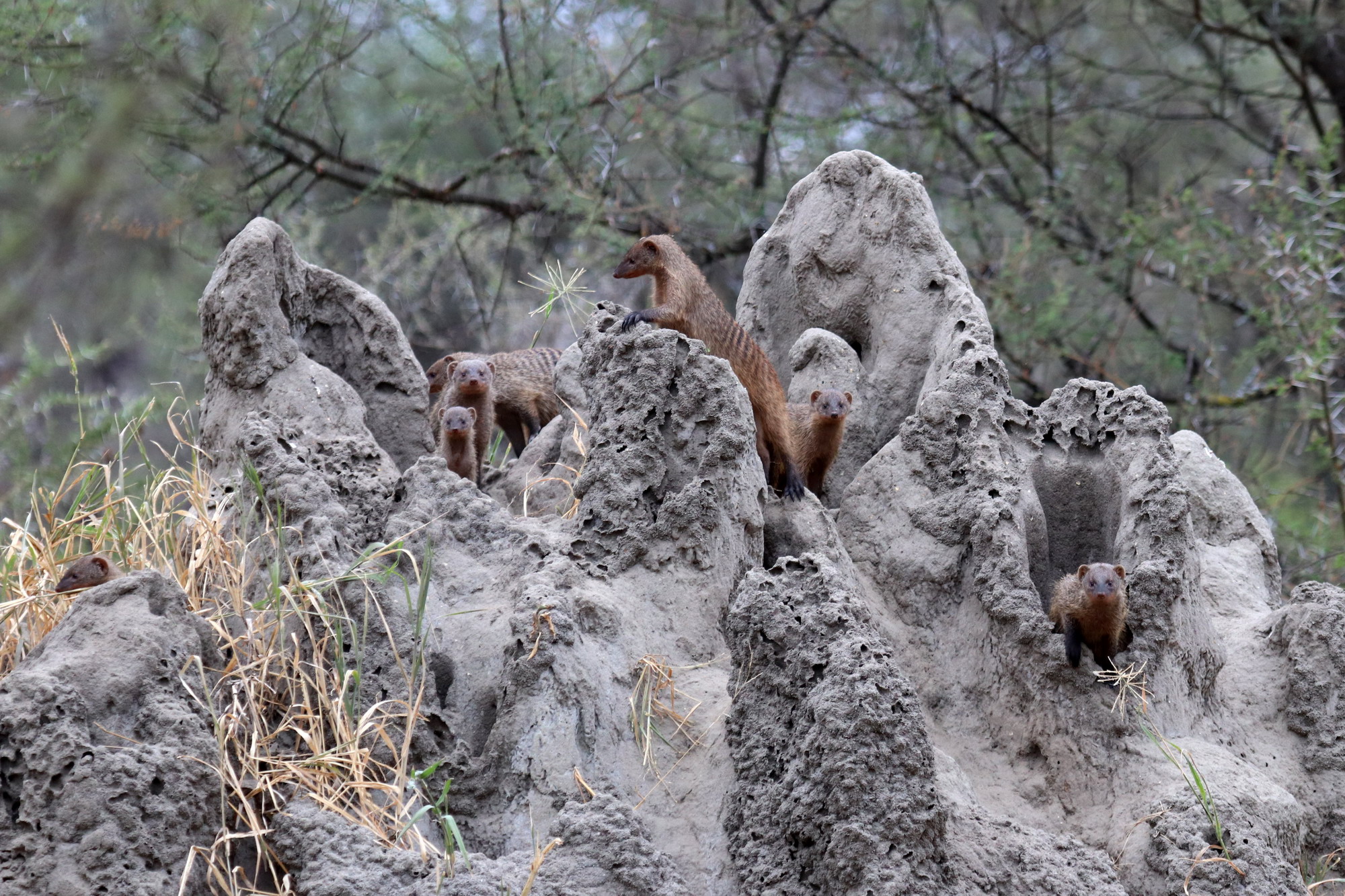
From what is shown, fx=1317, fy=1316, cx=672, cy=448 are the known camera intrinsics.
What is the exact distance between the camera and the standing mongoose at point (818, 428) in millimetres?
4992

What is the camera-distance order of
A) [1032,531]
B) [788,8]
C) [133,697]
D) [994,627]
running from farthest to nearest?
1. [788,8]
2. [1032,531]
3. [994,627]
4. [133,697]

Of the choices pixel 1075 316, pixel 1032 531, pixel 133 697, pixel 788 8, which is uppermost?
pixel 788 8

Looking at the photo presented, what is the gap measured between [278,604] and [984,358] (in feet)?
8.17

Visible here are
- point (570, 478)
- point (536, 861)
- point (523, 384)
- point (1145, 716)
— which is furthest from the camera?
point (523, 384)

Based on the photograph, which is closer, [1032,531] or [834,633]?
[834,633]

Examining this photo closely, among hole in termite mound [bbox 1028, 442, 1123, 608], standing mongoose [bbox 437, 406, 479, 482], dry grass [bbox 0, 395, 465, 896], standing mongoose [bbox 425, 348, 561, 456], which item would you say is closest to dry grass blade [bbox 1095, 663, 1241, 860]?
hole in termite mound [bbox 1028, 442, 1123, 608]

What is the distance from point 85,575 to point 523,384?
3.23m

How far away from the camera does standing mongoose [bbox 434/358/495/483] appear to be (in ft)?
19.8

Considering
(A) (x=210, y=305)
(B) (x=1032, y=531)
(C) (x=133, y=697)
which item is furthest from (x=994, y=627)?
(A) (x=210, y=305)

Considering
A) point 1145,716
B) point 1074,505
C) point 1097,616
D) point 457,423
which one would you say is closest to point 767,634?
point 1097,616

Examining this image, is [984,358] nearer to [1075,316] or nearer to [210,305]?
[210,305]

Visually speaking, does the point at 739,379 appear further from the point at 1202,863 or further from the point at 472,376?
the point at 1202,863

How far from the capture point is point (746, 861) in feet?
11.1

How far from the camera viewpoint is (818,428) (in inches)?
198
